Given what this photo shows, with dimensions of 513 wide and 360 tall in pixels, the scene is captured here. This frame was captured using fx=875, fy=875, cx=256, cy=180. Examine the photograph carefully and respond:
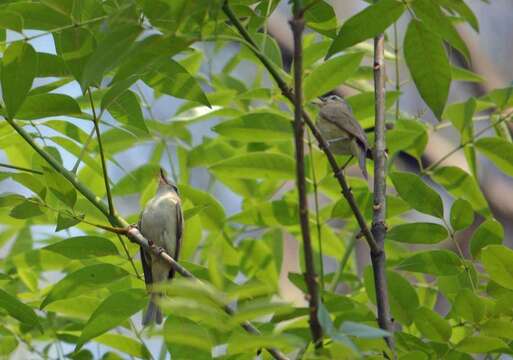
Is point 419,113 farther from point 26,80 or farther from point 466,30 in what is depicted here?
point 466,30

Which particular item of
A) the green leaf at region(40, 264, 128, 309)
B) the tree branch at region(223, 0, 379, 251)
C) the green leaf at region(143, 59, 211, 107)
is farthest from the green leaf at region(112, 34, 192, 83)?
the green leaf at region(40, 264, 128, 309)

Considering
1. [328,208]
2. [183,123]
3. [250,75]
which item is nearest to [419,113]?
[328,208]

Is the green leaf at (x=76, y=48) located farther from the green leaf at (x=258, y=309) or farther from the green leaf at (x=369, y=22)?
the green leaf at (x=258, y=309)

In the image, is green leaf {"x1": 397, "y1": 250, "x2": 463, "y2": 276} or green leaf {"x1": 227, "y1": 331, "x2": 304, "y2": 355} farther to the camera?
green leaf {"x1": 397, "y1": 250, "x2": 463, "y2": 276}

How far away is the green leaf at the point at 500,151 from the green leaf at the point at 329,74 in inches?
21.0

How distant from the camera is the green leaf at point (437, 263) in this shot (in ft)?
7.97

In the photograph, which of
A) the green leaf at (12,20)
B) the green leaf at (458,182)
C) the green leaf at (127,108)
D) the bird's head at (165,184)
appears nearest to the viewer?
the green leaf at (12,20)

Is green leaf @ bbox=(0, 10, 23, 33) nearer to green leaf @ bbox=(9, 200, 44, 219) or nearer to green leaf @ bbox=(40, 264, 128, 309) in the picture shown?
green leaf @ bbox=(9, 200, 44, 219)

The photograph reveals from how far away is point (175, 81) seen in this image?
2219mm

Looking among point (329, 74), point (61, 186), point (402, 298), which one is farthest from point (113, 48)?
point (402, 298)

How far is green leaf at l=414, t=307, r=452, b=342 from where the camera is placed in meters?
2.24

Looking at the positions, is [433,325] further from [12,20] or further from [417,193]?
[12,20]

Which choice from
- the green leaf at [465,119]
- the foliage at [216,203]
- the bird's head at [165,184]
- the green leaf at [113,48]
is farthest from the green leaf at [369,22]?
the bird's head at [165,184]

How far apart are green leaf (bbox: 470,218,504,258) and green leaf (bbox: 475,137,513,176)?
1.06 ft
